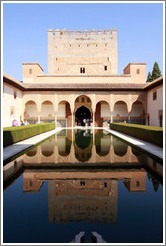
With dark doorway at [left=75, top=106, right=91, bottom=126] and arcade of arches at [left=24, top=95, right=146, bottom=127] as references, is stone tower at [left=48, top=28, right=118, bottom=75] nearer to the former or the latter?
dark doorway at [left=75, top=106, right=91, bottom=126]

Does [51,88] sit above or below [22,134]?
above

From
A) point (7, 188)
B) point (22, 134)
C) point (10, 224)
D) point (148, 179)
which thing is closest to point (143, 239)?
point (10, 224)

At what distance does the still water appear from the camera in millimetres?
2242

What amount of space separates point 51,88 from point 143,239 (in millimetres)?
20270

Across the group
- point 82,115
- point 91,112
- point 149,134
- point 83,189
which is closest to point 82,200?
point 83,189

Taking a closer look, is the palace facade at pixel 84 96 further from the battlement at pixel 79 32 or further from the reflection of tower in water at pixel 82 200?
the reflection of tower in water at pixel 82 200

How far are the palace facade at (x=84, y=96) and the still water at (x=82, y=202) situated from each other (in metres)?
13.7

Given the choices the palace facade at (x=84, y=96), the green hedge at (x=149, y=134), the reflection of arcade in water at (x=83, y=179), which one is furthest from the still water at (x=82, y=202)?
the palace facade at (x=84, y=96)

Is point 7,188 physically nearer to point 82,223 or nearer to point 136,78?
point 82,223

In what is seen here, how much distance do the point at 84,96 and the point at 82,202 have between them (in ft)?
69.4

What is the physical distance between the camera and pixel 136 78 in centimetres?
2472

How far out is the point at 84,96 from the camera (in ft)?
77.5

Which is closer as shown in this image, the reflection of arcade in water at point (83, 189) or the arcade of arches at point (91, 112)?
the reflection of arcade in water at point (83, 189)

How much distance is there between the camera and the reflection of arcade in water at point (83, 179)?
279 cm
